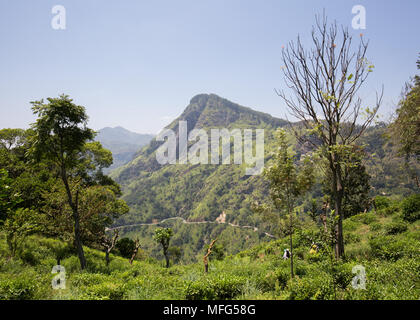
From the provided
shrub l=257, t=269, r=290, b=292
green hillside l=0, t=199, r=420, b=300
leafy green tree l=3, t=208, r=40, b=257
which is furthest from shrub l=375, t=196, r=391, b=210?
leafy green tree l=3, t=208, r=40, b=257

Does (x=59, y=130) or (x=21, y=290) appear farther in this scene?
Result: (x=59, y=130)

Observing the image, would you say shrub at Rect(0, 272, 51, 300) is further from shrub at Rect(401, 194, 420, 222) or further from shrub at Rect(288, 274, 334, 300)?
shrub at Rect(401, 194, 420, 222)

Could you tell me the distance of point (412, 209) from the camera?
1617 cm

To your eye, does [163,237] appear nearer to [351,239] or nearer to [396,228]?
[351,239]

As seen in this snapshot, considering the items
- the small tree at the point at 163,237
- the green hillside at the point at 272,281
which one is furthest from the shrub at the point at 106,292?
the small tree at the point at 163,237

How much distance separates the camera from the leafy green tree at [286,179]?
954 centimetres

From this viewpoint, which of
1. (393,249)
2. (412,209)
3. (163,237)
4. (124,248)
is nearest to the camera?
(393,249)

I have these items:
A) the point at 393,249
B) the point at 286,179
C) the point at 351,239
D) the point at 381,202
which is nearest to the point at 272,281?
the point at 286,179

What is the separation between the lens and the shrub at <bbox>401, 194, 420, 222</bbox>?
15.8 meters

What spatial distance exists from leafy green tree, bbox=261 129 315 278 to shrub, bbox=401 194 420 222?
12309 mm

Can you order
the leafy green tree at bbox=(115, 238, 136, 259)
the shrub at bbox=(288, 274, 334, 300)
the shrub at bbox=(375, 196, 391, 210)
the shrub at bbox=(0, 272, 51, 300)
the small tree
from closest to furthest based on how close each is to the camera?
the shrub at bbox=(288, 274, 334, 300) → the shrub at bbox=(0, 272, 51, 300) → the shrub at bbox=(375, 196, 391, 210) → the small tree → the leafy green tree at bbox=(115, 238, 136, 259)

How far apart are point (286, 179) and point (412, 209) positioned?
14.0 metres

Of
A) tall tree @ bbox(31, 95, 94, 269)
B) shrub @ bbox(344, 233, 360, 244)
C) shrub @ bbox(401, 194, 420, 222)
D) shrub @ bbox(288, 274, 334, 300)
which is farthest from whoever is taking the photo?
shrub @ bbox(401, 194, 420, 222)

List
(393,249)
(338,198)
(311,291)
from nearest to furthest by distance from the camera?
(311,291), (338,198), (393,249)
